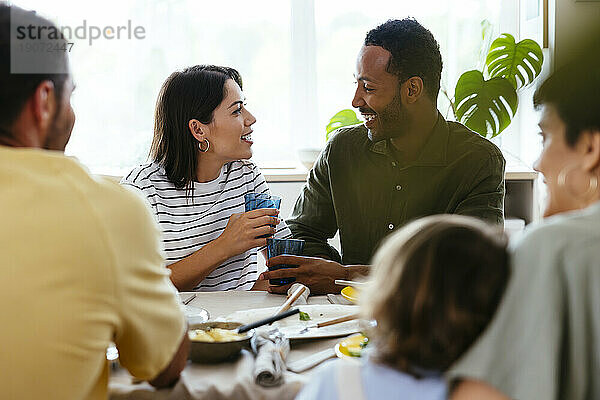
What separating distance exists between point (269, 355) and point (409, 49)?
1.45 meters

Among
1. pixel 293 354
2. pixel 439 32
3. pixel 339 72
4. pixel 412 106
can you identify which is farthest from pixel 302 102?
pixel 293 354

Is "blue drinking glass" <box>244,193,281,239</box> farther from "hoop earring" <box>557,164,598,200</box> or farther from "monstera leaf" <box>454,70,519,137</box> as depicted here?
"monstera leaf" <box>454,70,519,137</box>

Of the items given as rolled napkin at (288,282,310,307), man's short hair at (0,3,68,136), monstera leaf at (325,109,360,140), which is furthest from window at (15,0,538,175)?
man's short hair at (0,3,68,136)

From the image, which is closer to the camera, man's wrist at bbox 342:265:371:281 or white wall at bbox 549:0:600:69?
man's wrist at bbox 342:265:371:281

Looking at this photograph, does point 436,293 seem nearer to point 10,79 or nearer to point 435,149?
point 10,79

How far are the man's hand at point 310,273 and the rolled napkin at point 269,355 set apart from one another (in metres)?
0.35

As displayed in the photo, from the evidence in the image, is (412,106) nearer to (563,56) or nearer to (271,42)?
(563,56)

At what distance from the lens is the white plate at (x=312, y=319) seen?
4.57 ft

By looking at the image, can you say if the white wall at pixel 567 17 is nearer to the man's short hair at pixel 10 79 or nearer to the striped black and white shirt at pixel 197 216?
the striped black and white shirt at pixel 197 216

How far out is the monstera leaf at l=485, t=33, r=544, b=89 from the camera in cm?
333

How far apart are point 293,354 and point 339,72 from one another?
278 cm

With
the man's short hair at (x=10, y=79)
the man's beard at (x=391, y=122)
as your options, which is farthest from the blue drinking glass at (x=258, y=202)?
the man's short hair at (x=10, y=79)

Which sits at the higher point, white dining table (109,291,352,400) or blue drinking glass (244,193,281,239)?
blue drinking glass (244,193,281,239)

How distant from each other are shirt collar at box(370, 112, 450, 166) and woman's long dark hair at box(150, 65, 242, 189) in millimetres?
611
